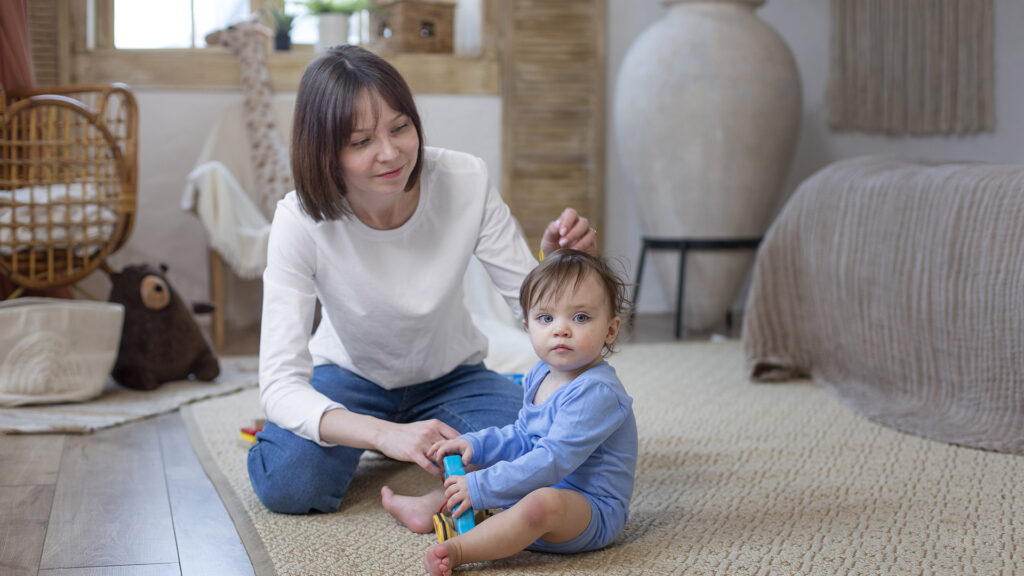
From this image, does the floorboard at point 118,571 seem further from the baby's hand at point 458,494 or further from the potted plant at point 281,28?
the potted plant at point 281,28

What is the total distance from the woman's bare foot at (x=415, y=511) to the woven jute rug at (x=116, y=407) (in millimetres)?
895

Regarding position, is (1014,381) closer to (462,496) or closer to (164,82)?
(462,496)

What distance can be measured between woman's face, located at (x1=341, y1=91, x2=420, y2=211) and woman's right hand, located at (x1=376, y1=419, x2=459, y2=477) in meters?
0.31

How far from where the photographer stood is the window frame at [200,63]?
315cm

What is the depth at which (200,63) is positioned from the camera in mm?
3254

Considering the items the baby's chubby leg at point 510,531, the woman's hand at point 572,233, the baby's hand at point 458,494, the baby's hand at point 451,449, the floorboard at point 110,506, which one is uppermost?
the woman's hand at point 572,233

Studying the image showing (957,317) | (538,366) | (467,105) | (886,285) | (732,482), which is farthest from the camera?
(467,105)

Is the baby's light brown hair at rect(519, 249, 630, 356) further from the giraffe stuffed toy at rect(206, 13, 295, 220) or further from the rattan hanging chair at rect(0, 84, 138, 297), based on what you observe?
the giraffe stuffed toy at rect(206, 13, 295, 220)

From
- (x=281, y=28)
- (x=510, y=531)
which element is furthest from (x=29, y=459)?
(x=281, y=28)

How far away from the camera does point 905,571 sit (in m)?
1.15

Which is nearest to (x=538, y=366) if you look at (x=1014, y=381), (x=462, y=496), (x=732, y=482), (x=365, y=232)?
(x=462, y=496)

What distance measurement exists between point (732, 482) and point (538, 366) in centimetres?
46

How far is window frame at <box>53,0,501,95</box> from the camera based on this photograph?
10.3 ft

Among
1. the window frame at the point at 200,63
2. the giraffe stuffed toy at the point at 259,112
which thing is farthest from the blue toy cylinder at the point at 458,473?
the window frame at the point at 200,63
